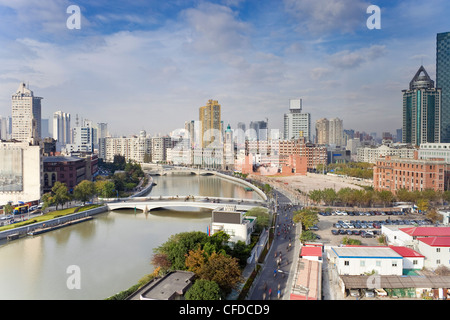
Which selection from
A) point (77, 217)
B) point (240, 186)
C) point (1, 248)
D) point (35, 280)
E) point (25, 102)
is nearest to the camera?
point (35, 280)

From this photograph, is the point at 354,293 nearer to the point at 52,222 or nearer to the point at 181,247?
the point at 181,247

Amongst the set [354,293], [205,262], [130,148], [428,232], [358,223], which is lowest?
[354,293]

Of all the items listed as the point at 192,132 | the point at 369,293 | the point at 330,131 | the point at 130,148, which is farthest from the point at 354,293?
the point at 330,131

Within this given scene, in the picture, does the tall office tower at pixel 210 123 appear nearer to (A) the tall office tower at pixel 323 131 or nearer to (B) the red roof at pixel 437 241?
(A) the tall office tower at pixel 323 131
